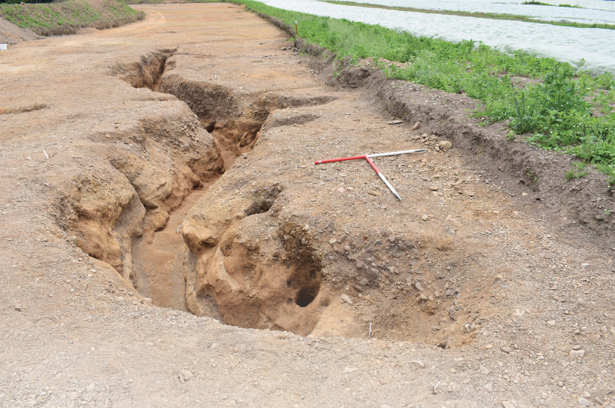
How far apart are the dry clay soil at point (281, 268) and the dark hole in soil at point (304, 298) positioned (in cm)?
9

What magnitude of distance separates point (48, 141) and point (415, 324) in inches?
229

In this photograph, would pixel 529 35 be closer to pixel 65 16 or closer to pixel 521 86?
pixel 521 86

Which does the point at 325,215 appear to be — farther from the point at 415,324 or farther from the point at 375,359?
the point at 375,359

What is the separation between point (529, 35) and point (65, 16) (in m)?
19.2

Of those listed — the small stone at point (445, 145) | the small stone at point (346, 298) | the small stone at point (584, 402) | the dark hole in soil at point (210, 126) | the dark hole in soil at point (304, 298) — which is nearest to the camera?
the small stone at point (584, 402)

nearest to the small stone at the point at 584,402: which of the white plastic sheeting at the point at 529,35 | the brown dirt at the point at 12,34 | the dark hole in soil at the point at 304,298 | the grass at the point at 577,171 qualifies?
the grass at the point at 577,171

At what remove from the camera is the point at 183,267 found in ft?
19.5

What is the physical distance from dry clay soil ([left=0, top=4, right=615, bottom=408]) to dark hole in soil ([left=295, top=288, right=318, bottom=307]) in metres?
0.09

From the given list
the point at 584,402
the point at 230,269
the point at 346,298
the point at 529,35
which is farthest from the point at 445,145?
the point at 529,35

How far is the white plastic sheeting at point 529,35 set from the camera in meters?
7.17

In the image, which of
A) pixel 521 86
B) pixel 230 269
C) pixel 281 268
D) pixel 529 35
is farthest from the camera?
pixel 529 35

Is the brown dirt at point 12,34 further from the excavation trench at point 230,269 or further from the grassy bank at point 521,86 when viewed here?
the excavation trench at point 230,269

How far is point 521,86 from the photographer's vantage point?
21.1ft

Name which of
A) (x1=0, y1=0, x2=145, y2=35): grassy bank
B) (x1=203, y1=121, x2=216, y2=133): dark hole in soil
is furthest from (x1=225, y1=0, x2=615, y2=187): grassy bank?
(x1=0, y1=0, x2=145, y2=35): grassy bank
